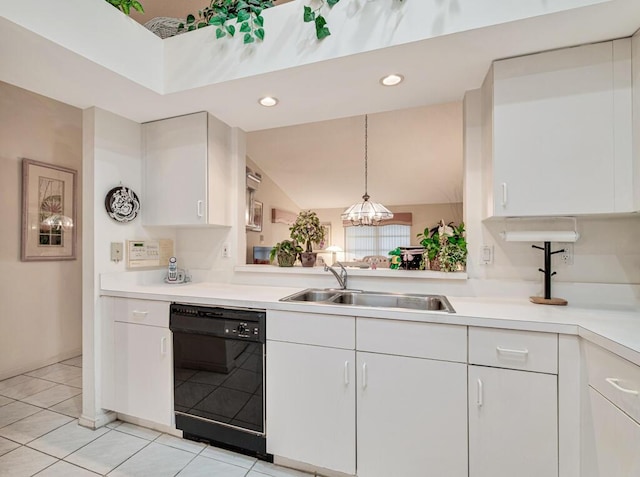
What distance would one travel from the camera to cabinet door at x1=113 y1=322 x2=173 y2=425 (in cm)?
192

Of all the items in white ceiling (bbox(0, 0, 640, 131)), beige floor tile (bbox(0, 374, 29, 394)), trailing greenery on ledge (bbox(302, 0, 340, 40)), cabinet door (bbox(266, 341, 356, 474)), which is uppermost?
trailing greenery on ledge (bbox(302, 0, 340, 40))

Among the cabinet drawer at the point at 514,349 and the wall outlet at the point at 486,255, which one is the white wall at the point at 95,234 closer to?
the cabinet drawer at the point at 514,349

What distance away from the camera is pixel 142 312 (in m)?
1.99

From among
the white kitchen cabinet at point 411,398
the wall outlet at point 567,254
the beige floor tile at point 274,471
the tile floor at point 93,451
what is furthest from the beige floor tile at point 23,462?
the wall outlet at point 567,254

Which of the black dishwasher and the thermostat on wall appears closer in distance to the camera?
the black dishwasher

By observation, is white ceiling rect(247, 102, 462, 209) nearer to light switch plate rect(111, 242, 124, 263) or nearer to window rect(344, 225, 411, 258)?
window rect(344, 225, 411, 258)

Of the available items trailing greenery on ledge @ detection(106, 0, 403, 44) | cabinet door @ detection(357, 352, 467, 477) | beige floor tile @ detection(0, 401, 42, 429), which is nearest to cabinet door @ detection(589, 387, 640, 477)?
cabinet door @ detection(357, 352, 467, 477)

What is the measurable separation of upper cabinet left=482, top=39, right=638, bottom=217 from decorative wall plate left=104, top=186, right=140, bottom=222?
2333 mm

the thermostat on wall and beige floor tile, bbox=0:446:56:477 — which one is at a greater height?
the thermostat on wall

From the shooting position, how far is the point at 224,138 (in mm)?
2457

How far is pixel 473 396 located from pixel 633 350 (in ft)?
1.96

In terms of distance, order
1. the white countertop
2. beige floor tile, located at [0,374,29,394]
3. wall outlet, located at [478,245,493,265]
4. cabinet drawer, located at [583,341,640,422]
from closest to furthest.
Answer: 1. cabinet drawer, located at [583,341,640,422]
2. the white countertop
3. wall outlet, located at [478,245,493,265]
4. beige floor tile, located at [0,374,29,394]

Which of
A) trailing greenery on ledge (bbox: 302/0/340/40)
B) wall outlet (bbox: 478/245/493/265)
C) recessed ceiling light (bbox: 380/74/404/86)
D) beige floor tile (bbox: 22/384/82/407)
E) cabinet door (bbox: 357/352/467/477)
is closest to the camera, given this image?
cabinet door (bbox: 357/352/467/477)

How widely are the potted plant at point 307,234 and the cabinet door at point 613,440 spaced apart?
5.54ft
